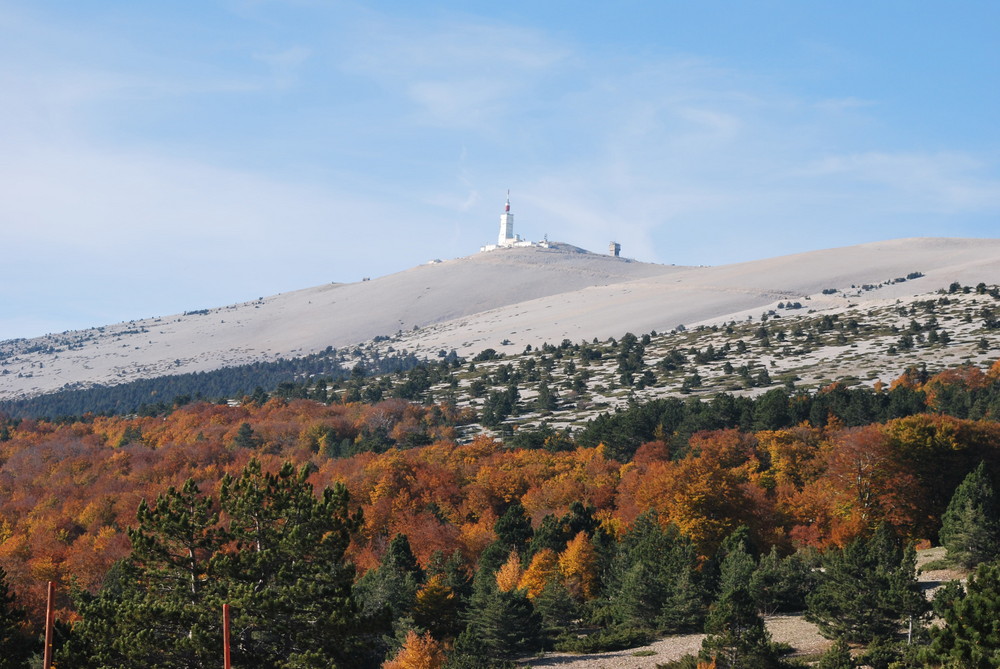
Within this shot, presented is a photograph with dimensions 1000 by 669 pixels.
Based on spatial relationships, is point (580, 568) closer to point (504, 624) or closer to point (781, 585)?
point (781, 585)

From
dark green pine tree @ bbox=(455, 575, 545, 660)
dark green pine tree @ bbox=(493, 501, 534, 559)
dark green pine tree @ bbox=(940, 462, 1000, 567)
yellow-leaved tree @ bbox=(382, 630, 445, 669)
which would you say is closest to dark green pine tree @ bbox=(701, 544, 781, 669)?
dark green pine tree @ bbox=(455, 575, 545, 660)

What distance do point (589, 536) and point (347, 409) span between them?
263 feet

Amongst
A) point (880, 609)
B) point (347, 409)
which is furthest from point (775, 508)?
point (347, 409)

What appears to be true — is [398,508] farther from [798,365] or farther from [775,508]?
[798,365]

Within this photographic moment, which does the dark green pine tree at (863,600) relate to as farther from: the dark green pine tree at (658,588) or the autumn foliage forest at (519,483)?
the autumn foliage forest at (519,483)

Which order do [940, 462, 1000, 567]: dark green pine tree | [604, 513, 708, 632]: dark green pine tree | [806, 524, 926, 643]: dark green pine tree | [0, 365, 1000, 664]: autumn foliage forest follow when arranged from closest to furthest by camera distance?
[806, 524, 926, 643]: dark green pine tree, [604, 513, 708, 632]: dark green pine tree, [940, 462, 1000, 567]: dark green pine tree, [0, 365, 1000, 664]: autumn foliage forest

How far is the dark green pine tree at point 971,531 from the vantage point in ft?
180

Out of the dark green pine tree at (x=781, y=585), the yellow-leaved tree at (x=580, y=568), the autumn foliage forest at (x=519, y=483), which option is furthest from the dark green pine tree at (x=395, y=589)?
the dark green pine tree at (x=781, y=585)

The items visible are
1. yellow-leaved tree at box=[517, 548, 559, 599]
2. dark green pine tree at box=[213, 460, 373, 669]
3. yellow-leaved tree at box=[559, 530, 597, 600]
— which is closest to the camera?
dark green pine tree at box=[213, 460, 373, 669]

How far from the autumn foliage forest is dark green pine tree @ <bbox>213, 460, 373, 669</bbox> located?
153 cm

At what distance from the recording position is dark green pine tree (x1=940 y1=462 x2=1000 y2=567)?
54969mm

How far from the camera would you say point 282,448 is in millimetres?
129625

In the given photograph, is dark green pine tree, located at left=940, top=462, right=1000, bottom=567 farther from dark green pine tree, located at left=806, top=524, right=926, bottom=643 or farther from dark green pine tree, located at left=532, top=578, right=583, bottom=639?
dark green pine tree, located at left=532, top=578, right=583, bottom=639

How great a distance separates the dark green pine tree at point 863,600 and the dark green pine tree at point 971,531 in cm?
1023
